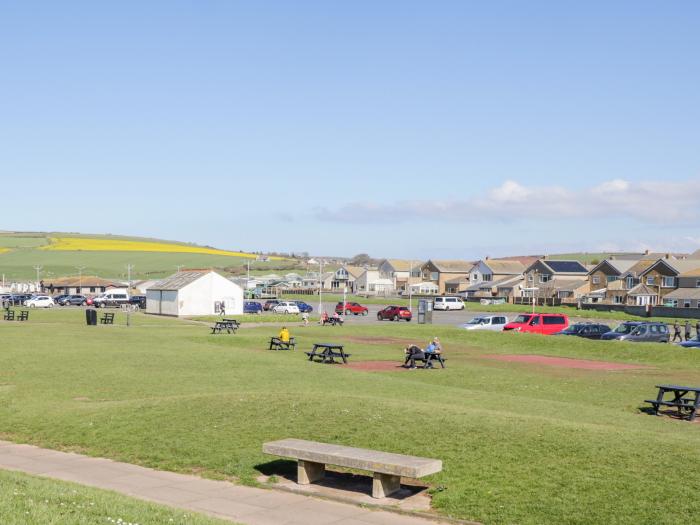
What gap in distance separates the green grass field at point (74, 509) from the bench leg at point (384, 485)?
9.90ft

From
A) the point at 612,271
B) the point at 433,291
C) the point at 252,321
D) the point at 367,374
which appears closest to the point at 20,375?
the point at 367,374

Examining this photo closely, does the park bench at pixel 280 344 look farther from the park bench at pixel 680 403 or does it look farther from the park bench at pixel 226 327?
the park bench at pixel 680 403

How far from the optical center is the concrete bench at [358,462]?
41.9ft

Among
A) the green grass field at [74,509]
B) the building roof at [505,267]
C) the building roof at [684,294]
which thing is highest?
the building roof at [505,267]

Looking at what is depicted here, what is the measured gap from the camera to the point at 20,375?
27156 mm

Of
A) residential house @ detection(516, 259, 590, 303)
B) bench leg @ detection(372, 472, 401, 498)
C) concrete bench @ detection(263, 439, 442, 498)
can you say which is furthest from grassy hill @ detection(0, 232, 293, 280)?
bench leg @ detection(372, 472, 401, 498)

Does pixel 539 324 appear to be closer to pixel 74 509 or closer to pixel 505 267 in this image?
pixel 74 509

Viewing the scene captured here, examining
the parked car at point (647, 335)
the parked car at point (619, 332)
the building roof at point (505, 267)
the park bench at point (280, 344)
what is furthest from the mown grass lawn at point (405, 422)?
the building roof at point (505, 267)

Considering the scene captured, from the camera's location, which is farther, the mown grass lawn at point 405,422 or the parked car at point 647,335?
the parked car at point 647,335

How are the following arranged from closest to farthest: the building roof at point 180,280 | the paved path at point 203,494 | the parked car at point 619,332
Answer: the paved path at point 203,494 < the parked car at point 619,332 < the building roof at point 180,280

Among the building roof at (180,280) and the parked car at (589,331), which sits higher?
the building roof at (180,280)

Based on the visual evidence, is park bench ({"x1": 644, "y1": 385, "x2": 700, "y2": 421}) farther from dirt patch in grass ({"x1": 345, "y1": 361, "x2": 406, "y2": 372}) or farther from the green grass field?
the green grass field

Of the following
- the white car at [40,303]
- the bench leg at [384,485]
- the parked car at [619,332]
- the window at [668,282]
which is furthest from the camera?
the window at [668,282]

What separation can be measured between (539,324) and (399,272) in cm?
11306
